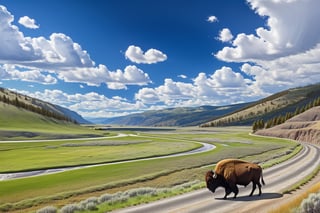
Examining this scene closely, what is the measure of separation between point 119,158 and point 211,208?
51270 millimetres

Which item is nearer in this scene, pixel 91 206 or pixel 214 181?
pixel 214 181

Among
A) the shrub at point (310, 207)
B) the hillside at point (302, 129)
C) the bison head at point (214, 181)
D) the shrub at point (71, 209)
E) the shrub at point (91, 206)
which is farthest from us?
the hillside at point (302, 129)

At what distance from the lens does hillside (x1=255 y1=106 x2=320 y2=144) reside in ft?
489

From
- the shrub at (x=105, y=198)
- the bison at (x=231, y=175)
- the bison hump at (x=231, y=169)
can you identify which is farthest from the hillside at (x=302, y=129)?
the shrub at (x=105, y=198)

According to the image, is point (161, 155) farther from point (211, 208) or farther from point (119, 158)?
point (211, 208)

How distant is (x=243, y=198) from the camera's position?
3069cm

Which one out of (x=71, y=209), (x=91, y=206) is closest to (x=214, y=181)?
(x=91, y=206)

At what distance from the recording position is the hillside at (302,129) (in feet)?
489

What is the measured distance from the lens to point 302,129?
162 meters

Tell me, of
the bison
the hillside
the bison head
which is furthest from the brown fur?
the hillside

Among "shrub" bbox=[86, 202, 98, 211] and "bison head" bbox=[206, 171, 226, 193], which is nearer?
"bison head" bbox=[206, 171, 226, 193]

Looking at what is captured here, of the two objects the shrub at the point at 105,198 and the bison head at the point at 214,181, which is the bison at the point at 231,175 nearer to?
the bison head at the point at 214,181

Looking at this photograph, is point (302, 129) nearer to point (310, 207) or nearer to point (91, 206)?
point (91, 206)

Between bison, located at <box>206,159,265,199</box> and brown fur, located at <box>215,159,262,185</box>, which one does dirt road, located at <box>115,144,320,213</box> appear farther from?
brown fur, located at <box>215,159,262,185</box>
